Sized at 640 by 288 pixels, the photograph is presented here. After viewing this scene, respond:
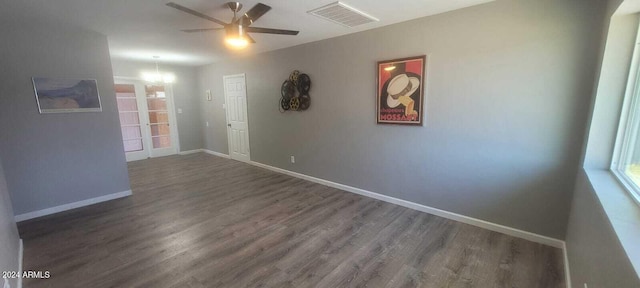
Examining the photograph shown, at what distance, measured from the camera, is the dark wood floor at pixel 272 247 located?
2031 mm

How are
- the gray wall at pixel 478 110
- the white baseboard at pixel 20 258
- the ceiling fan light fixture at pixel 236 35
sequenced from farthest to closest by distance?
1. the ceiling fan light fixture at pixel 236 35
2. the gray wall at pixel 478 110
3. the white baseboard at pixel 20 258

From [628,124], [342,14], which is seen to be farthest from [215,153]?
[628,124]

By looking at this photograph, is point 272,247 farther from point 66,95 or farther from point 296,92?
point 66,95

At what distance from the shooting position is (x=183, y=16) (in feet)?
9.20

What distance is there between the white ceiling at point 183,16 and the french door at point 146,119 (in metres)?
2.38

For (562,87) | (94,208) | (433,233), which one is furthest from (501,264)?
(94,208)

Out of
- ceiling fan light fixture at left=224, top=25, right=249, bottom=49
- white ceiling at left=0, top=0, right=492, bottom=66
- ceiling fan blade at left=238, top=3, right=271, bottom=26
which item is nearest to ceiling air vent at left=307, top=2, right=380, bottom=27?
white ceiling at left=0, top=0, right=492, bottom=66

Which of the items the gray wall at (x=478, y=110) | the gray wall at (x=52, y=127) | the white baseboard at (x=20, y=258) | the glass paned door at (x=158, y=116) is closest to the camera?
the white baseboard at (x=20, y=258)

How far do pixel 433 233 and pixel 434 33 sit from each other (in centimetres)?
221

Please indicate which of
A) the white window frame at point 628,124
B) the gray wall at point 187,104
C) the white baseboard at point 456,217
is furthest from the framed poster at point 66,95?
the white window frame at point 628,124

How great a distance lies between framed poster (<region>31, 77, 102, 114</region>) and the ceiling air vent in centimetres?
323

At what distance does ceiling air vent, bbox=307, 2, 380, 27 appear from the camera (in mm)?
2578

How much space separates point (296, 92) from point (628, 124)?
3785 millimetres

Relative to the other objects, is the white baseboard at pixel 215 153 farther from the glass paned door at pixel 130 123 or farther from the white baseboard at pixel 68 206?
the white baseboard at pixel 68 206
